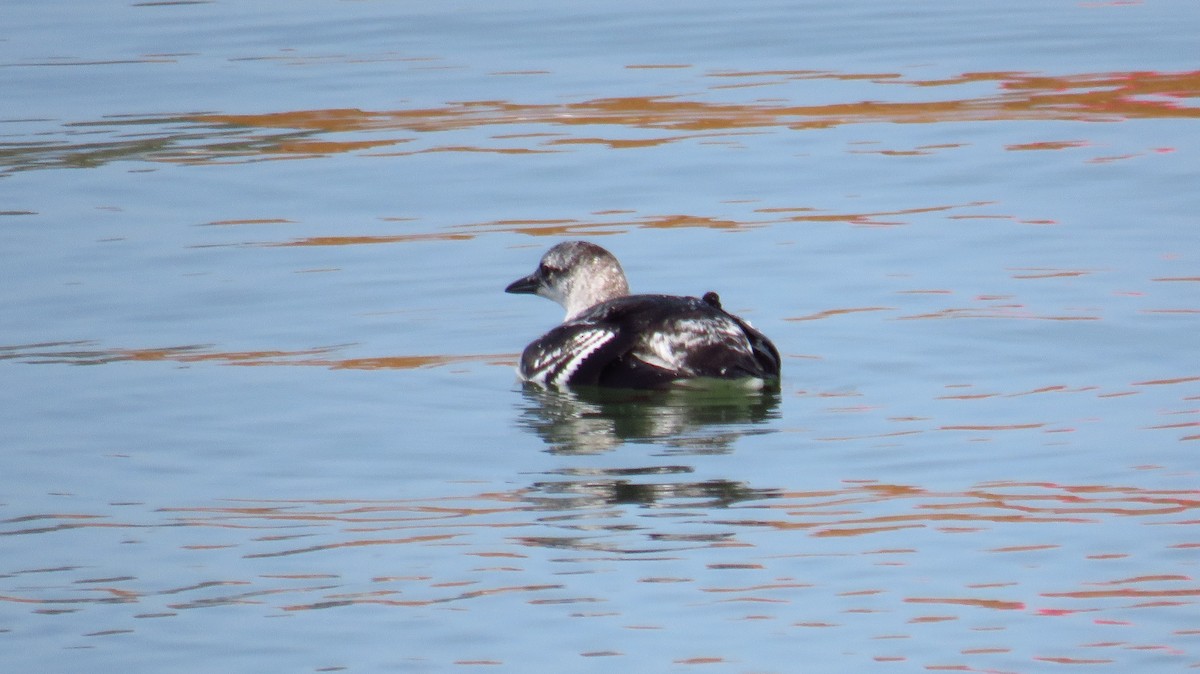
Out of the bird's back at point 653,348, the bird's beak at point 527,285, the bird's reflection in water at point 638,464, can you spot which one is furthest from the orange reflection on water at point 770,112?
the bird's reflection in water at point 638,464

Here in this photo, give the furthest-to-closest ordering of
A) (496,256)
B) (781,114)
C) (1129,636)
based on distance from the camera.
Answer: (781,114) → (496,256) → (1129,636)

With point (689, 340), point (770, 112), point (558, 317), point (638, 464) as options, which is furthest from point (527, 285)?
point (770, 112)

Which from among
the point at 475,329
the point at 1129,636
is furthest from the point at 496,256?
the point at 1129,636

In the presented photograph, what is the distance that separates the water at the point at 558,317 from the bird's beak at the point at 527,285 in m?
0.24

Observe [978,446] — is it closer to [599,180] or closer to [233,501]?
[233,501]

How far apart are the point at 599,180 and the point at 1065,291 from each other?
4193mm

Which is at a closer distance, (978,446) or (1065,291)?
(978,446)

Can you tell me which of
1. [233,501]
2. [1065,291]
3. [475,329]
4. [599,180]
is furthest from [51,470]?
[599,180]

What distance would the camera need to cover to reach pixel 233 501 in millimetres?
8078

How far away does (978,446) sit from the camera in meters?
8.42

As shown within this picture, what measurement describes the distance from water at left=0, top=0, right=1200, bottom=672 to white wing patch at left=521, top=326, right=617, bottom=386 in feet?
0.51

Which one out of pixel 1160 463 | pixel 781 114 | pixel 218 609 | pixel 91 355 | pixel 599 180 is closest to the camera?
pixel 218 609

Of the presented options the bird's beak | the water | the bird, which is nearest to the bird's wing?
the bird

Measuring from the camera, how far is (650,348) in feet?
31.3
